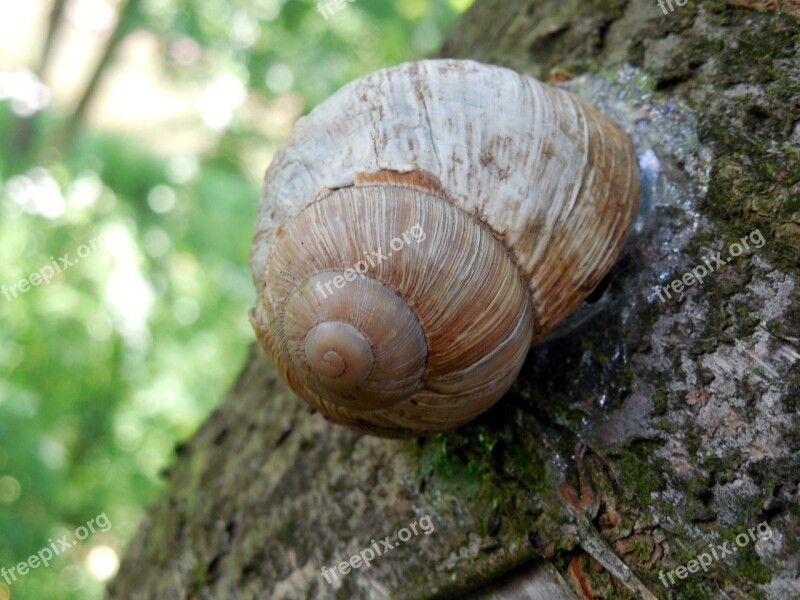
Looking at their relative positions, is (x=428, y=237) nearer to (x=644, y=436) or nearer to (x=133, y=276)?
(x=644, y=436)

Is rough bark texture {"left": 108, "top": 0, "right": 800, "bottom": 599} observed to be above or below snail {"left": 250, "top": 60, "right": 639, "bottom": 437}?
below

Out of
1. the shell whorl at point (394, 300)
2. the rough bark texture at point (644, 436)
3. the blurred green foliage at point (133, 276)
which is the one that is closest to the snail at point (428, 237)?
the shell whorl at point (394, 300)

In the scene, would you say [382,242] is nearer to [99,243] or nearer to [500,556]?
[500,556]

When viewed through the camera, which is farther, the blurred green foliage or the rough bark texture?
the blurred green foliage

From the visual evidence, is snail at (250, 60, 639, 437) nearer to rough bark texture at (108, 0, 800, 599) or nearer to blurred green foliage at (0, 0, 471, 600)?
rough bark texture at (108, 0, 800, 599)

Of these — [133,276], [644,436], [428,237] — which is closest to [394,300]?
[428,237]

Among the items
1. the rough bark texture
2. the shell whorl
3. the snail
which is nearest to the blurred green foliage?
the rough bark texture
